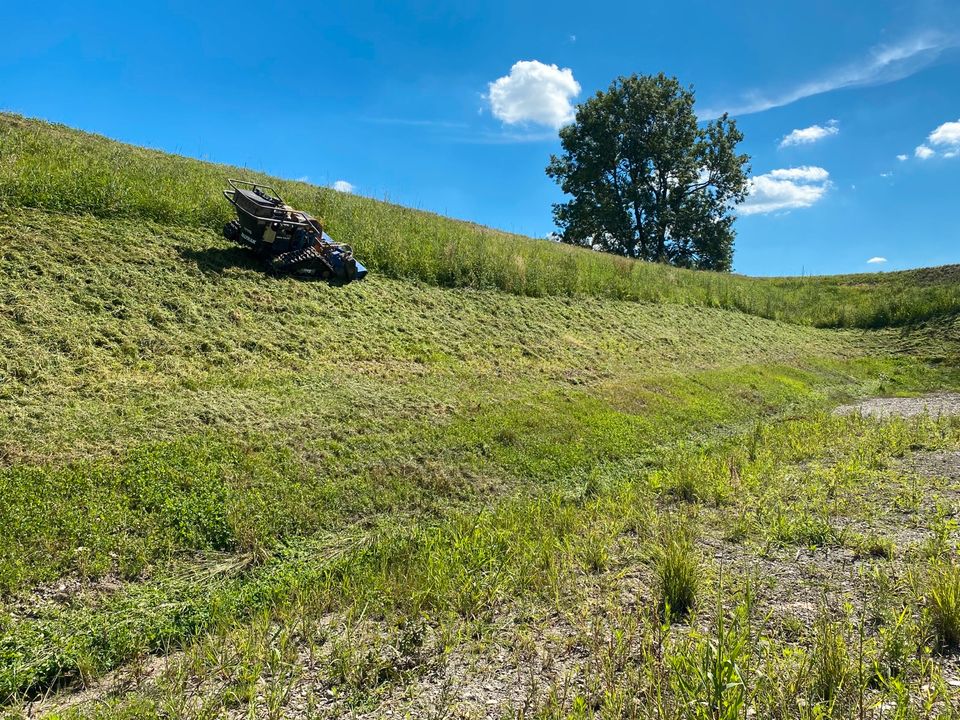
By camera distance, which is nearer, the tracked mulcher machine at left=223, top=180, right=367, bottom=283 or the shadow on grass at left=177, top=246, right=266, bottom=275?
the shadow on grass at left=177, top=246, right=266, bottom=275

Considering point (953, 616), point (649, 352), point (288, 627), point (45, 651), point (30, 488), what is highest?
point (649, 352)

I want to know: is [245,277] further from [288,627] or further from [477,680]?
[477,680]

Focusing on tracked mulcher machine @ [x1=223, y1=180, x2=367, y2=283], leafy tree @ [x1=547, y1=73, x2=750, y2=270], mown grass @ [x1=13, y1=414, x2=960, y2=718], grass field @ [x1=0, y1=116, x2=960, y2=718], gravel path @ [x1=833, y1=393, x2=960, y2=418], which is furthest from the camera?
leafy tree @ [x1=547, y1=73, x2=750, y2=270]

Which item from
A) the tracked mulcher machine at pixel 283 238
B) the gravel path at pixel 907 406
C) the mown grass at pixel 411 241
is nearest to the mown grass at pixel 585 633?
the gravel path at pixel 907 406

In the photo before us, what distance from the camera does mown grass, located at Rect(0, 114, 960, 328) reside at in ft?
39.2

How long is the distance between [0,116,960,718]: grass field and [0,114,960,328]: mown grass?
0.18 m

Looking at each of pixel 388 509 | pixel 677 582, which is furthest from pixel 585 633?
pixel 388 509

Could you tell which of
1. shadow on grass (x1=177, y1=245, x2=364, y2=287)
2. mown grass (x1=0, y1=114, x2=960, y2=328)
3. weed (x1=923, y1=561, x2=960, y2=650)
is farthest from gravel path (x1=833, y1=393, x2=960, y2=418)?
shadow on grass (x1=177, y1=245, x2=364, y2=287)

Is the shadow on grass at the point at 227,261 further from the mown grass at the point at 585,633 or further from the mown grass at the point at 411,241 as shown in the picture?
the mown grass at the point at 585,633

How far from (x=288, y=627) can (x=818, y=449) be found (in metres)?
8.75

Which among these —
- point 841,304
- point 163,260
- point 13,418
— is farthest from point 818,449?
point 841,304

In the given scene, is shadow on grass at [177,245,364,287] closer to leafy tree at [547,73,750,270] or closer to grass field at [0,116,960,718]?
grass field at [0,116,960,718]

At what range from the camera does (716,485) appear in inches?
288

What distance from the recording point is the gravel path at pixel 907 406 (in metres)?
12.7
